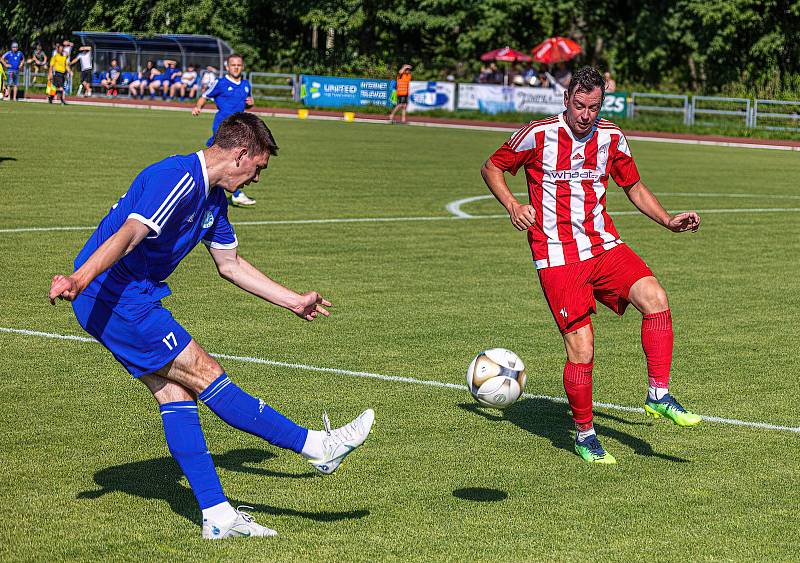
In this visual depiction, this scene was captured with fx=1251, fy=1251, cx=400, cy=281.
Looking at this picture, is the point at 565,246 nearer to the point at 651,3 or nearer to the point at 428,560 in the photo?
the point at 428,560

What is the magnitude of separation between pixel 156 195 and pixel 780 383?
511 centimetres

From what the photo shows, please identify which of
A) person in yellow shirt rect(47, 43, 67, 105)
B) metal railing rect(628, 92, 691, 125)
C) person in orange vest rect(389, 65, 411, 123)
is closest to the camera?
person in orange vest rect(389, 65, 411, 123)

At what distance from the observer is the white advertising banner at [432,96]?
158ft

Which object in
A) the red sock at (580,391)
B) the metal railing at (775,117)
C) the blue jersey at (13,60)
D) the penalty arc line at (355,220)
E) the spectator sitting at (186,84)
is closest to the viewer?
the red sock at (580,391)

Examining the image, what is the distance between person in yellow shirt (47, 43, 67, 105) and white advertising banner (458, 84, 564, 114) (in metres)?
14.9

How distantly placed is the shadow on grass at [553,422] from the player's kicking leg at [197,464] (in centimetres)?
229

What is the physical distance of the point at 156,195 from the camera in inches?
200

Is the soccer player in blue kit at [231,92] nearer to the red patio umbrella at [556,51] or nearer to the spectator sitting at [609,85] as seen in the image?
the spectator sitting at [609,85]

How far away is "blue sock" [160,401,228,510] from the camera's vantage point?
17.3ft

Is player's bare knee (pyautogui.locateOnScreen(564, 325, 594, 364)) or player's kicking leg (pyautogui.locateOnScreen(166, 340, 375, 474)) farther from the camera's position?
player's bare knee (pyautogui.locateOnScreen(564, 325, 594, 364))

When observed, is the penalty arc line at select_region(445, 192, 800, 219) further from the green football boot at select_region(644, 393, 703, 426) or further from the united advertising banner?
the united advertising banner

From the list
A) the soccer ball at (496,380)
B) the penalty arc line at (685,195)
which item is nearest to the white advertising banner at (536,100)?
the penalty arc line at (685,195)

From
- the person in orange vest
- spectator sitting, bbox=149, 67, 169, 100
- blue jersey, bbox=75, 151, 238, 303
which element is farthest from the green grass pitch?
spectator sitting, bbox=149, 67, 169, 100

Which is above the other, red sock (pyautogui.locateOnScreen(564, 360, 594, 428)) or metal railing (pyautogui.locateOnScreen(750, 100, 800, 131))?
metal railing (pyautogui.locateOnScreen(750, 100, 800, 131))
